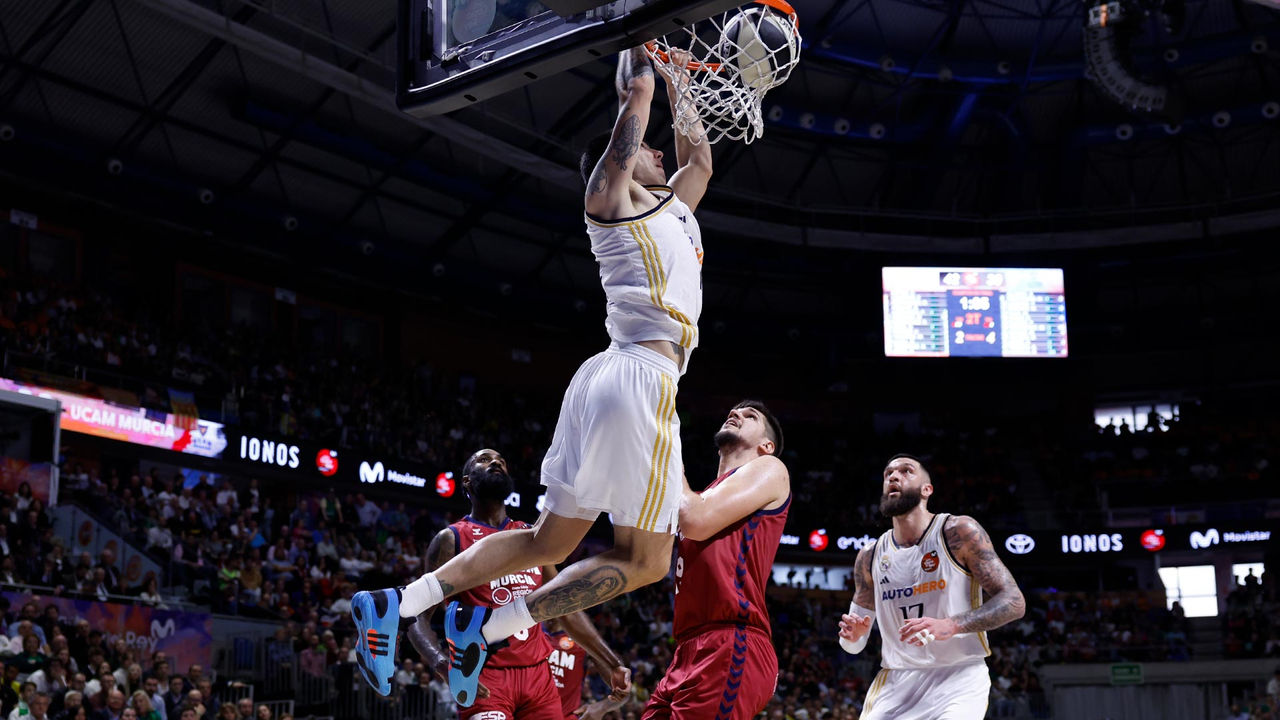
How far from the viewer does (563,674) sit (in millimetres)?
8078

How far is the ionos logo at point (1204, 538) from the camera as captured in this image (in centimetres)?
2975

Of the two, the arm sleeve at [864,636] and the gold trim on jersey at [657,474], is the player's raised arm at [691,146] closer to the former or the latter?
the gold trim on jersey at [657,474]

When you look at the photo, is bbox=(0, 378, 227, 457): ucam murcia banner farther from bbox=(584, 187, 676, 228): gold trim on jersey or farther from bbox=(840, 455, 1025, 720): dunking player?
bbox=(584, 187, 676, 228): gold trim on jersey

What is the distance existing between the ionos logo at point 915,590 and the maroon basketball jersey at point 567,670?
1940mm

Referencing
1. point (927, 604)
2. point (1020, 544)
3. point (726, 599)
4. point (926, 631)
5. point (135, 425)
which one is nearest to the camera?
point (726, 599)

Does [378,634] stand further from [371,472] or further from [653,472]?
[371,472]

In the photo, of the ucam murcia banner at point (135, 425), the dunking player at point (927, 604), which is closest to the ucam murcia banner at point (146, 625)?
the ucam murcia banner at point (135, 425)

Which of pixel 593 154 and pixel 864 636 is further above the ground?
pixel 593 154

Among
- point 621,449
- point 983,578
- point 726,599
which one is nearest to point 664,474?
point 621,449

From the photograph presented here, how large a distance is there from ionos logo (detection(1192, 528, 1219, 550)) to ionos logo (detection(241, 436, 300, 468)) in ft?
67.2

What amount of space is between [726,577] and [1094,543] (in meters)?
27.3

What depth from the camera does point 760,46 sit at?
686 centimetres

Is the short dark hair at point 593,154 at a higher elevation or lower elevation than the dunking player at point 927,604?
higher

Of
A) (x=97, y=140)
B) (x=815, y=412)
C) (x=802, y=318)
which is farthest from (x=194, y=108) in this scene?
(x=815, y=412)
